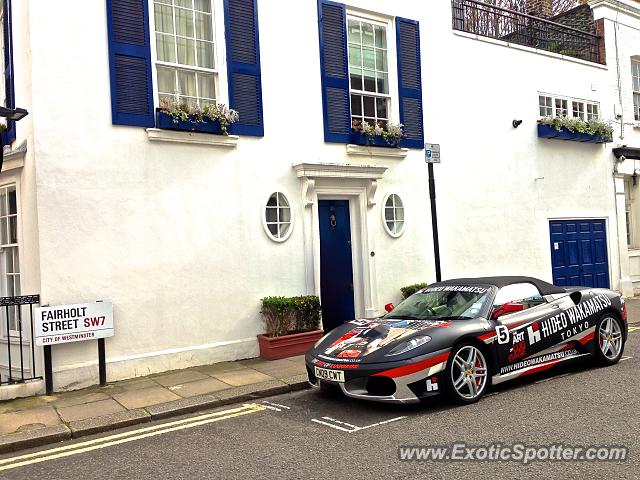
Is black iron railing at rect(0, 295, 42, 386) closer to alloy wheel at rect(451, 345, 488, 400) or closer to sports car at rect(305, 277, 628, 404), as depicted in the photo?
sports car at rect(305, 277, 628, 404)

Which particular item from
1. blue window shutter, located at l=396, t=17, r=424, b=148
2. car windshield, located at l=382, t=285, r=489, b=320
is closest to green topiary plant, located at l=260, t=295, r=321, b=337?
car windshield, located at l=382, t=285, r=489, b=320

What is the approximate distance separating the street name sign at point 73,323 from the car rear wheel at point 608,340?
636 cm

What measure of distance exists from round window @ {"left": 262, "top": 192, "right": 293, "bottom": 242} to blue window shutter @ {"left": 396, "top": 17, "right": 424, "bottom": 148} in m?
2.81

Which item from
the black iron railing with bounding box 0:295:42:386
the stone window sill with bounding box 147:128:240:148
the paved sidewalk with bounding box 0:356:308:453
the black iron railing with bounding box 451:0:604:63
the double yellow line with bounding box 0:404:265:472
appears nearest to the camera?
the double yellow line with bounding box 0:404:265:472

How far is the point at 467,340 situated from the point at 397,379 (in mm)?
948

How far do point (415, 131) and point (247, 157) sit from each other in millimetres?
3663

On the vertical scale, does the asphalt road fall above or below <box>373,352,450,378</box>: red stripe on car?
below

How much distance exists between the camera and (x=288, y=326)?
9523 mm

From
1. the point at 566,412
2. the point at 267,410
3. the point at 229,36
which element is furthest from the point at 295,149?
the point at 566,412

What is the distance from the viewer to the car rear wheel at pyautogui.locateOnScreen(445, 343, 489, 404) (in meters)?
6.21

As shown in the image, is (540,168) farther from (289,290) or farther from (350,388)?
(350,388)

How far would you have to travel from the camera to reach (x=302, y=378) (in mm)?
7828
